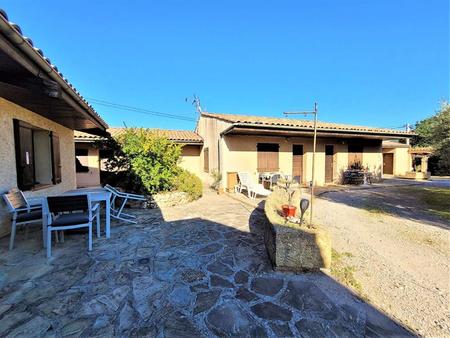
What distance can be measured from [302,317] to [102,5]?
10.3m

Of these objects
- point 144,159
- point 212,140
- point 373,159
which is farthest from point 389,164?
point 144,159

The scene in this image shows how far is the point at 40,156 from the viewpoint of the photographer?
19.7 ft

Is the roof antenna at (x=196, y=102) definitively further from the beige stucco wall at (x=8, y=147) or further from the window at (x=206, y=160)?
the beige stucco wall at (x=8, y=147)

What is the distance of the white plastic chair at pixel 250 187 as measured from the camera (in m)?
7.95

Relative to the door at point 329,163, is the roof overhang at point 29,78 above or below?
above

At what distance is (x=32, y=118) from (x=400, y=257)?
8.16 meters

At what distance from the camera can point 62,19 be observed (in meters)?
7.92

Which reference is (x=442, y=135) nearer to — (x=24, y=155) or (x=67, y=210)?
(x=67, y=210)

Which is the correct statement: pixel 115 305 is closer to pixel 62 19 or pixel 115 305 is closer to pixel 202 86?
pixel 62 19

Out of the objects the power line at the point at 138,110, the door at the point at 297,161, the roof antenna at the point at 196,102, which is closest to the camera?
the door at the point at 297,161

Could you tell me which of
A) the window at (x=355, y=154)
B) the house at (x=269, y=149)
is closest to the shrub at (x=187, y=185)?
the house at (x=269, y=149)

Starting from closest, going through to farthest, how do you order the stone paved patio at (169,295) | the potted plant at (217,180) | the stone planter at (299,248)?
the stone paved patio at (169,295) < the stone planter at (299,248) < the potted plant at (217,180)

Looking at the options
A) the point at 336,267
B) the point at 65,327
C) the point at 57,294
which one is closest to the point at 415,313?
the point at 336,267

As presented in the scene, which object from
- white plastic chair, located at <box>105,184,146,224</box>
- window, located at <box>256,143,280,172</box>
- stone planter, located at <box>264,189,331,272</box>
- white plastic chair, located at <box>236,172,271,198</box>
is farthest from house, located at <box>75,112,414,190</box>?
stone planter, located at <box>264,189,331,272</box>
